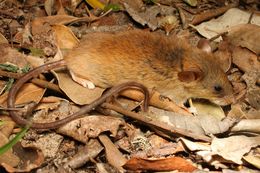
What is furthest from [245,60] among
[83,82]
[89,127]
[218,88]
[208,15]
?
[89,127]

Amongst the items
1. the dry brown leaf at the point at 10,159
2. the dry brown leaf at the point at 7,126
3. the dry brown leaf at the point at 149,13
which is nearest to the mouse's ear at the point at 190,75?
the dry brown leaf at the point at 149,13

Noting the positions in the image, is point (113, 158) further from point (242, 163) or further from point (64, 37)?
point (64, 37)

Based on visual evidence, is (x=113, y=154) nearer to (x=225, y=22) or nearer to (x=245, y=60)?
(x=245, y=60)

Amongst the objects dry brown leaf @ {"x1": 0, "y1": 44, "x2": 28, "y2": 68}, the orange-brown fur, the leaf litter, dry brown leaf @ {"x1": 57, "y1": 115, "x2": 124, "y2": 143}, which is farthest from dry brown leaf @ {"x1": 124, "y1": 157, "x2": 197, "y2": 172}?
dry brown leaf @ {"x1": 0, "y1": 44, "x2": 28, "y2": 68}

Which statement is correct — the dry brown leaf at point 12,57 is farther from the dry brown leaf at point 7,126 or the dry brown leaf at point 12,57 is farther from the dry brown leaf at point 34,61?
the dry brown leaf at point 7,126

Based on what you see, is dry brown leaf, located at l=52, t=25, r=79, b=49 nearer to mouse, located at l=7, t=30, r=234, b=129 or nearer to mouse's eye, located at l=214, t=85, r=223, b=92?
mouse, located at l=7, t=30, r=234, b=129

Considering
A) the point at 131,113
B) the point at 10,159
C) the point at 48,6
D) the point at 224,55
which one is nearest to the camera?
the point at 10,159
